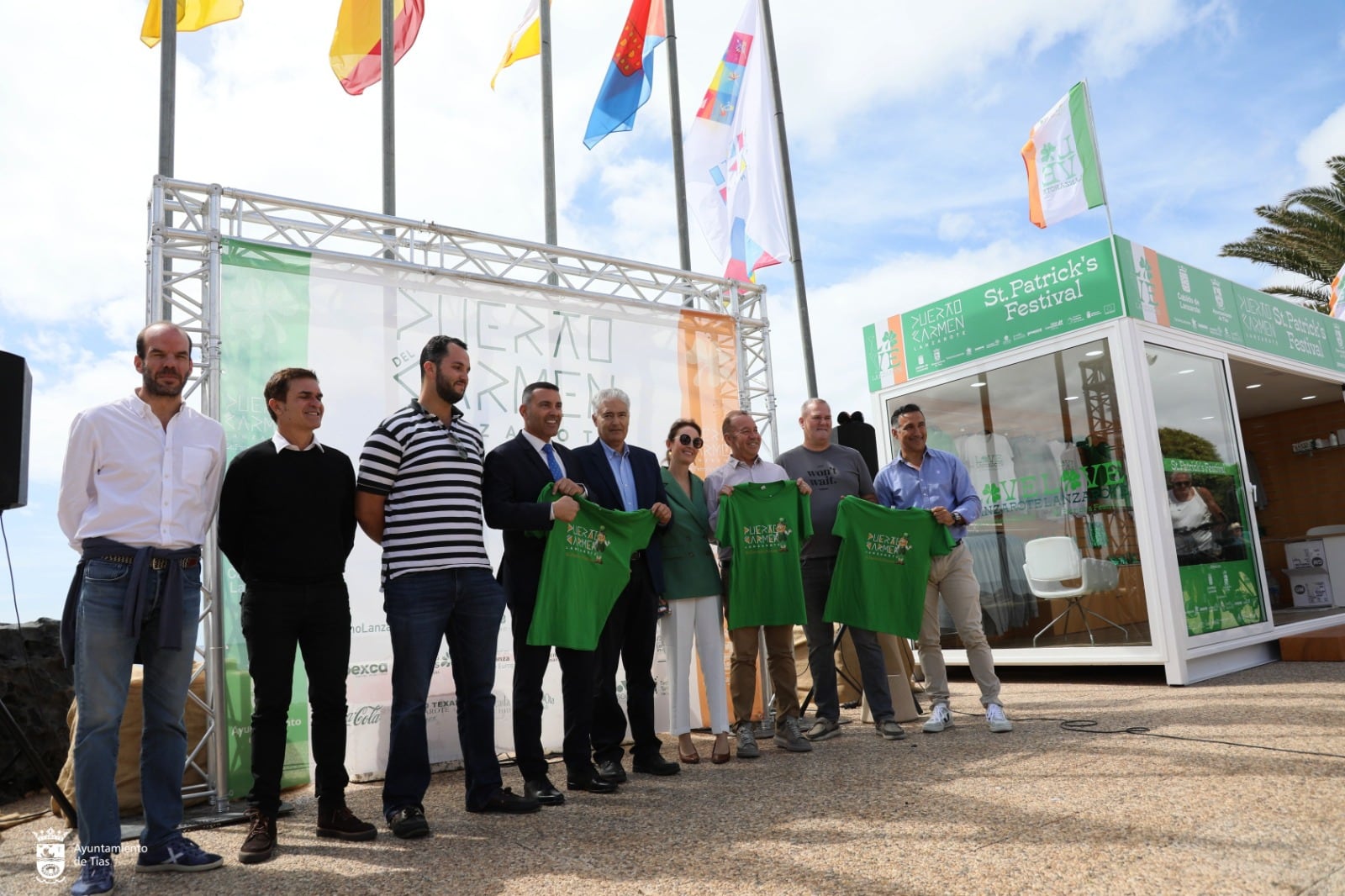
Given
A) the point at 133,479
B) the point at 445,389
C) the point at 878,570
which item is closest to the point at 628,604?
the point at 445,389

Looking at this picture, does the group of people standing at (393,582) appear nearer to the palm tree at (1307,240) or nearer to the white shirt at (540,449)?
the white shirt at (540,449)

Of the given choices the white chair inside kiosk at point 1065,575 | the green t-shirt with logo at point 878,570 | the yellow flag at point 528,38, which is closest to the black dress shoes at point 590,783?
the green t-shirt with logo at point 878,570

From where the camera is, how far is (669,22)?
10375mm

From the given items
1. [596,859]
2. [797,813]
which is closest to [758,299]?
[797,813]

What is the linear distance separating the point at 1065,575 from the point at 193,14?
28.0 ft

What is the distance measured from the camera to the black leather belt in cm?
295

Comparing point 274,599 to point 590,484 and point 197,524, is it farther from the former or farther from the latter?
point 590,484

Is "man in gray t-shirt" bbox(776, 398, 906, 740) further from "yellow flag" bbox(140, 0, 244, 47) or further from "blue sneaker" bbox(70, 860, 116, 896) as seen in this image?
"yellow flag" bbox(140, 0, 244, 47)

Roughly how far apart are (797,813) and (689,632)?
4.49ft

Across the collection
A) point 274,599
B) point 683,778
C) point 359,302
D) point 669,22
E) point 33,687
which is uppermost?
point 669,22

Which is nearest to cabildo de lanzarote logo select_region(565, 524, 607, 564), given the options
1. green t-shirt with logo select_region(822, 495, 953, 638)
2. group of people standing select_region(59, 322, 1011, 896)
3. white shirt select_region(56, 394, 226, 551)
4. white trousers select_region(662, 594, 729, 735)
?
group of people standing select_region(59, 322, 1011, 896)

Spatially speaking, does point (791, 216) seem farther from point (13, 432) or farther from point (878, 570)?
point (13, 432)

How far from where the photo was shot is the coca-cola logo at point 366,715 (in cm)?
461

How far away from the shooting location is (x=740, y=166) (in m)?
10.3
